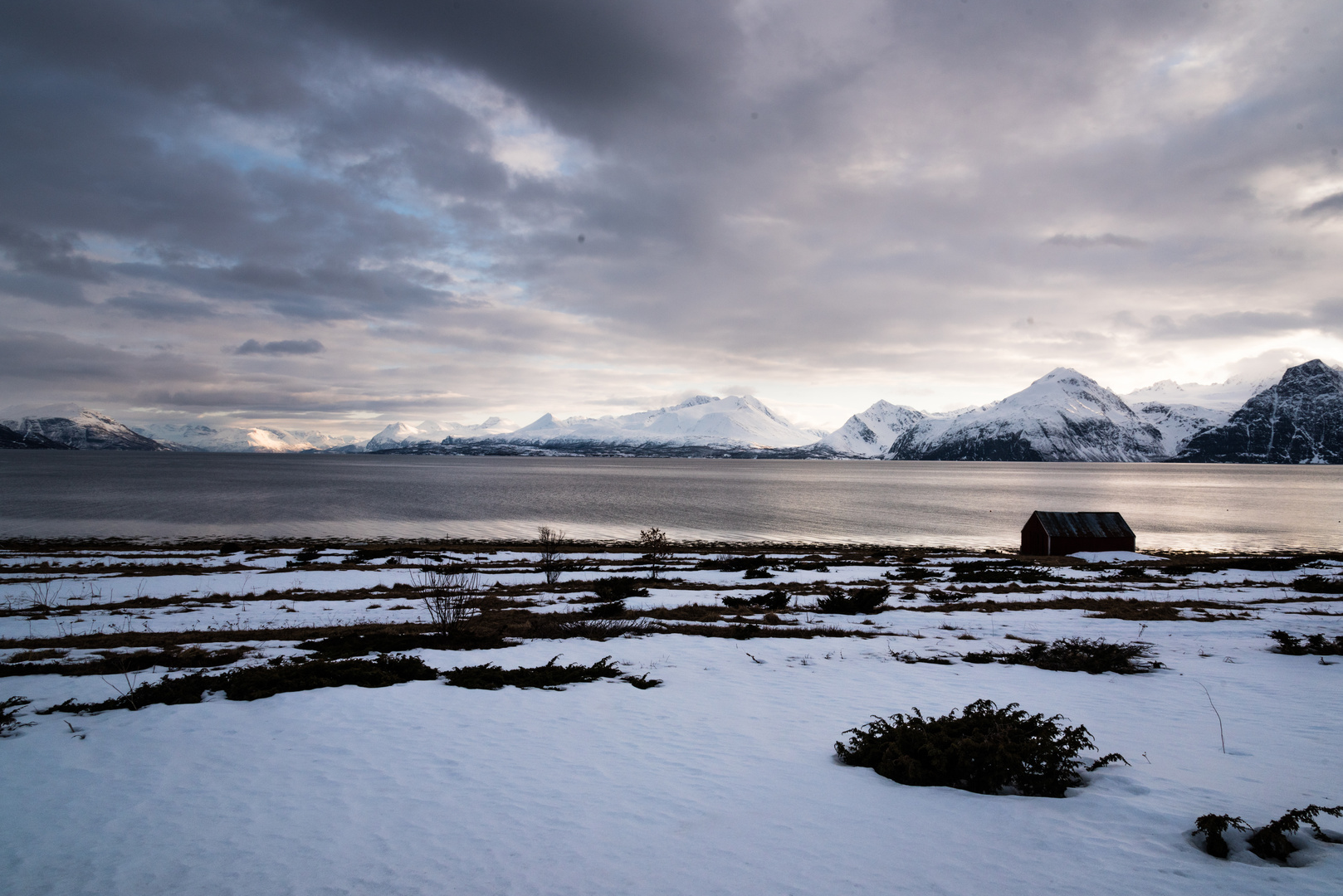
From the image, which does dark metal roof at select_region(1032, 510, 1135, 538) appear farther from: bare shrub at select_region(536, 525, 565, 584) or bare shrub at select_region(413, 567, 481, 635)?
bare shrub at select_region(413, 567, 481, 635)

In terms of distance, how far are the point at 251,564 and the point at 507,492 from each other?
225 feet

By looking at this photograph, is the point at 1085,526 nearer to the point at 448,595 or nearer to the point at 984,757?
the point at 984,757

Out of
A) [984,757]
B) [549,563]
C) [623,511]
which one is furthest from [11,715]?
[623,511]

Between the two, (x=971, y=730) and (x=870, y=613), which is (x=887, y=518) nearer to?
(x=870, y=613)

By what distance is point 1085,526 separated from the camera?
46.8m

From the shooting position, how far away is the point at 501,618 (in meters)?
18.8

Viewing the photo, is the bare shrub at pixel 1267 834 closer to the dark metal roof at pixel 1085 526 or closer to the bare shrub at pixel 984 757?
the bare shrub at pixel 984 757

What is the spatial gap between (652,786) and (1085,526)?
170 ft

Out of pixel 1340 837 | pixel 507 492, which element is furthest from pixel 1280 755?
pixel 507 492

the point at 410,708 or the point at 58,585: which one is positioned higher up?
the point at 410,708

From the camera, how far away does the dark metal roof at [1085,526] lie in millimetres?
46219

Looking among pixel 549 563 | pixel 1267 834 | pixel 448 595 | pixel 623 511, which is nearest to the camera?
pixel 1267 834

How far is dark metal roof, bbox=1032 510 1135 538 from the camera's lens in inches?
1820

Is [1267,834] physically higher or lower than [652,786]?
higher
